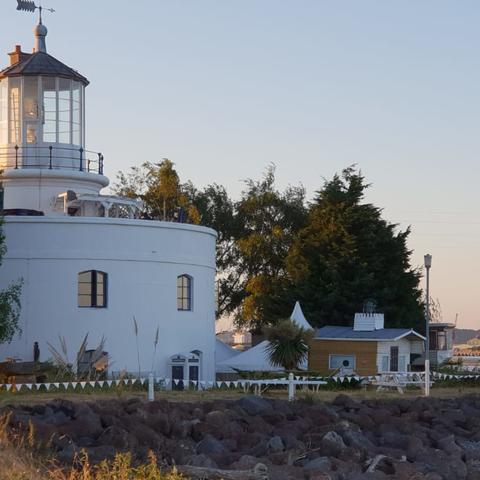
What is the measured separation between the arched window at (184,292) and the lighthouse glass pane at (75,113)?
17.8ft

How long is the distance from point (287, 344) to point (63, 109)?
9.99 metres

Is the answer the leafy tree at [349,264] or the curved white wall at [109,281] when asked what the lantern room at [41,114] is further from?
the leafy tree at [349,264]

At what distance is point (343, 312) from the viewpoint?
5009cm

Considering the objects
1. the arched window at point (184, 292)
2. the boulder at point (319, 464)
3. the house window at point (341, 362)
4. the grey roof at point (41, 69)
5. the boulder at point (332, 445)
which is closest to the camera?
the boulder at point (319, 464)

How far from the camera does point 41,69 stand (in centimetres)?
3506

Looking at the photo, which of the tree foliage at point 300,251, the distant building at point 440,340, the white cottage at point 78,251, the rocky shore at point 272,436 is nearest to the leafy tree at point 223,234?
the tree foliage at point 300,251

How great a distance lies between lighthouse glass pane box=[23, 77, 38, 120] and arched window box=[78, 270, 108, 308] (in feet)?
17.0

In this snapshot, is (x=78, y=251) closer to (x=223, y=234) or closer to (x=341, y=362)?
(x=341, y=362)

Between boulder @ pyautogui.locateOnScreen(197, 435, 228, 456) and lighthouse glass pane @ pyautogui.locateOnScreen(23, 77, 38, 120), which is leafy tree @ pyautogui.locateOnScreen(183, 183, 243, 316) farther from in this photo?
boulder @ pyautogui.locateOnScreen(197, 435, 228, 456)

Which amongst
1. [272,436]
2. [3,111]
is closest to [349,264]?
[3,111]

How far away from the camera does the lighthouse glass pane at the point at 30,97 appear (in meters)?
35.2

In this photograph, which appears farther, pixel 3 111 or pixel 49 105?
pixel 3 111

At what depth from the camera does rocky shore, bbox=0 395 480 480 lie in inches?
518

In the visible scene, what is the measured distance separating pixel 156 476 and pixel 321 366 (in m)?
29.7
